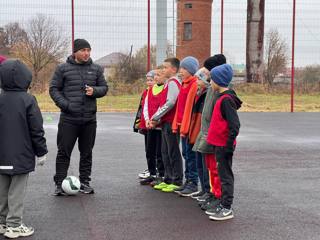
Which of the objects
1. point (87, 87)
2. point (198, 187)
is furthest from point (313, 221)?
point (87, 87)

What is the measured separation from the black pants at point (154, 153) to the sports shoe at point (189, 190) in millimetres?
859

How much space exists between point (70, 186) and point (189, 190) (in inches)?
59.9

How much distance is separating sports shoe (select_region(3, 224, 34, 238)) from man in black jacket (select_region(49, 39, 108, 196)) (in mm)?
1550

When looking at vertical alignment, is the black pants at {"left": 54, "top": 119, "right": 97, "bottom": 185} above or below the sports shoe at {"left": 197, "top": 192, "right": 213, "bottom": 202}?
above

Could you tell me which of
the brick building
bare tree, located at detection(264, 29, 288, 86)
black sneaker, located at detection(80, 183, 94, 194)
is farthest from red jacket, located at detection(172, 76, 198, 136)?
the brick building

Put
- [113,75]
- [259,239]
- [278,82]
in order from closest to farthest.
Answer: [259,239], [113,75], [278,82]

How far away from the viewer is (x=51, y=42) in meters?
21.0

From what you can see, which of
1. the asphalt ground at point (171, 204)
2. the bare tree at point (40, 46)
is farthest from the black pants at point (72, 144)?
the bare tree at point (40, 46)

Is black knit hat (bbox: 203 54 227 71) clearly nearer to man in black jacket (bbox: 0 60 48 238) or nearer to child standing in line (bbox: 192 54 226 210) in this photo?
child standing in line (bbox: 192 54 226 210)

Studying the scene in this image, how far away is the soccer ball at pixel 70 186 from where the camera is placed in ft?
21.8

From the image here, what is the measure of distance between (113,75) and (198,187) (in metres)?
16.8

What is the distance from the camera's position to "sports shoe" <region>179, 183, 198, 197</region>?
6776 mm

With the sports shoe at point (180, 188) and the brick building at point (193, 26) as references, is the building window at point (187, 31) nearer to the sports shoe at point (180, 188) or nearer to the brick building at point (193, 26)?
the brick building at point (193, 26)

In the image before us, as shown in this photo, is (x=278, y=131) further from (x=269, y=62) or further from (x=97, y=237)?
(x=269, y=62)
